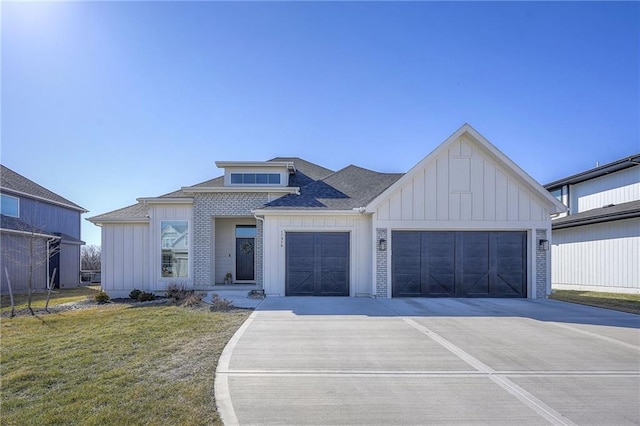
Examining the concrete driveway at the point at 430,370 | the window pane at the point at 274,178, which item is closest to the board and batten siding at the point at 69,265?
the window pane at the point at 274,178

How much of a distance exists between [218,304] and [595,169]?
23152mm

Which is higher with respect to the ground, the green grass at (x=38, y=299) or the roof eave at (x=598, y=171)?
the roof eave at (x=598, y=171)

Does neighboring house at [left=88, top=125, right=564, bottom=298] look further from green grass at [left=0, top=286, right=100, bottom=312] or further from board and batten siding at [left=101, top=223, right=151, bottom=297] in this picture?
A: green grass at [left=0, top=286, right=100, bottom=312]

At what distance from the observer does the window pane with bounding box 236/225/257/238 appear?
1558 centimetres

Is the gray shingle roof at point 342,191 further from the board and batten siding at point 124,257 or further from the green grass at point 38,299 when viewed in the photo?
the green grass at point 38,299

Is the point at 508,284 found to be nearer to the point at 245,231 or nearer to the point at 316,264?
the point at 316,264

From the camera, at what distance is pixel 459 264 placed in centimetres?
1241

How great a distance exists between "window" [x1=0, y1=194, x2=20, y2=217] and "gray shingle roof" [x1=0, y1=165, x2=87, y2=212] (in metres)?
0.55

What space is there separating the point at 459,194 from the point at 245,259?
9.37m

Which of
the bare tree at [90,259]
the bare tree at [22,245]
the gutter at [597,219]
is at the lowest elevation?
the bare tree at [90,259]

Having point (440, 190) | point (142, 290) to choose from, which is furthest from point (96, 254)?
point (440, 190)

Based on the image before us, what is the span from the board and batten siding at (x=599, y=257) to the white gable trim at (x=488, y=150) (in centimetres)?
754

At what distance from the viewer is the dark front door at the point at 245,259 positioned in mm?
15617

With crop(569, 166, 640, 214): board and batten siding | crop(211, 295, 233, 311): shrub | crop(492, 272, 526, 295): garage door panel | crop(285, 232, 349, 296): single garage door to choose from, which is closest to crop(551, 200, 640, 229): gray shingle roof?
crop(569, 166, 640, 214): board and batten siding
